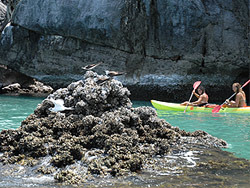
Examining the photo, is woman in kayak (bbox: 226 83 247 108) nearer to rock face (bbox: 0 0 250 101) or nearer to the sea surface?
the sea surface

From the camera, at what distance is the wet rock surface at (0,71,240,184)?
3.57m

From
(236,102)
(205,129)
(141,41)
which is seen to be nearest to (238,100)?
(236,102)

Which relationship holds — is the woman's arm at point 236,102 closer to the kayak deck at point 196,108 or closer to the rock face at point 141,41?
the kayak deck at point 196,108

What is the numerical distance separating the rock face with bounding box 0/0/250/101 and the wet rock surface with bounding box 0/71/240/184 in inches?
417

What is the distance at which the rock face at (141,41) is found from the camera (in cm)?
1483

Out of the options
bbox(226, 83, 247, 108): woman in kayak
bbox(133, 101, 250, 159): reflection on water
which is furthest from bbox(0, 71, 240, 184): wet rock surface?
bbox(226, 83, 247, 108): woman in kayak

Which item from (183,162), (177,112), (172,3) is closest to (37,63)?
(172,3)

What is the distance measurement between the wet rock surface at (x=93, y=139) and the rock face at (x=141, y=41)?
34.7ft

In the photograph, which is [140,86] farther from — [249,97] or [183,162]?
[183,162]

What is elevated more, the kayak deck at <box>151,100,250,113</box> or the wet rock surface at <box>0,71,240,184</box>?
the wet rock surface at <box>0,71,240,184</box>

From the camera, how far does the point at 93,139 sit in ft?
14.0

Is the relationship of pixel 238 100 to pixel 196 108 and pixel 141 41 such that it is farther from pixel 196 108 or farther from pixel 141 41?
pixel 141 41

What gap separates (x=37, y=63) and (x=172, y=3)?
9186 mm

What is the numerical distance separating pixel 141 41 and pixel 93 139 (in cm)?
1225
